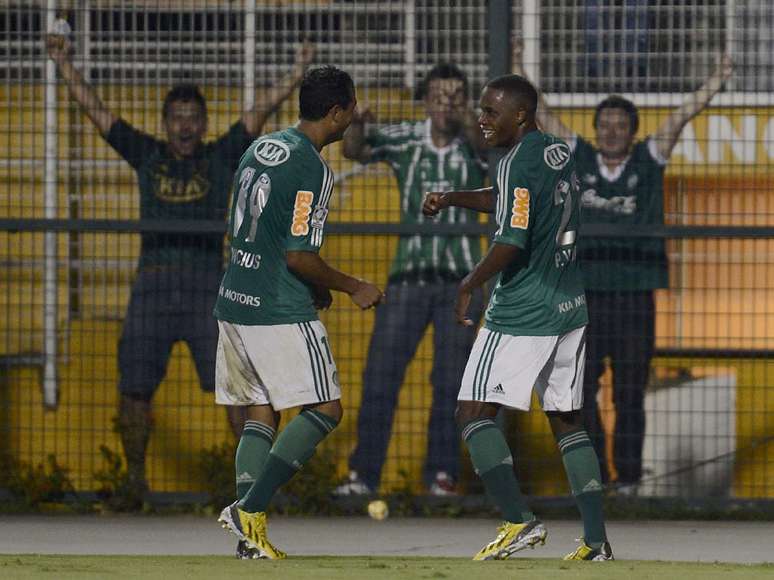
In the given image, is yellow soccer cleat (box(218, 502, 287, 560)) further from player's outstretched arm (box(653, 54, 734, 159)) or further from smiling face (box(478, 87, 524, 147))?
player's outstretched arm (box(653, 54, 734, 159))

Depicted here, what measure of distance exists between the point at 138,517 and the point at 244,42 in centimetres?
281

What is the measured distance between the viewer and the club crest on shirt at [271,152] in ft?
22.3

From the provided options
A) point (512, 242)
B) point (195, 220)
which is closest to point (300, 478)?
point (195, 220)

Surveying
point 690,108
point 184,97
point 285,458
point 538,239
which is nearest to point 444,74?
point 690,108

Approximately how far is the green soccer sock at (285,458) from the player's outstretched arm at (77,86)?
3.55m

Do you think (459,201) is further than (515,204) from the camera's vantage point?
Yes

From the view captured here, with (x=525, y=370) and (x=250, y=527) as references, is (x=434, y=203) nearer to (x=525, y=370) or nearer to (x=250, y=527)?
(x=525, y=370)

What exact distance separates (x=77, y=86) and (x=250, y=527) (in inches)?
154

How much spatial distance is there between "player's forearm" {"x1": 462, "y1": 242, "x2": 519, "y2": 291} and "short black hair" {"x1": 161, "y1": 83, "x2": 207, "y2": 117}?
11.4ft

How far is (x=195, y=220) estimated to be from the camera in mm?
9727

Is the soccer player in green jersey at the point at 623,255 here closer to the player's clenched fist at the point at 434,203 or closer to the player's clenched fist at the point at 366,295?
the player's clenched fist at the point at 434,203

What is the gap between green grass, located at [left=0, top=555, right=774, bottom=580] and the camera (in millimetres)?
5996

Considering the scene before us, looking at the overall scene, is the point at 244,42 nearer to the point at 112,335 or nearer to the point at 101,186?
the point at 101,186

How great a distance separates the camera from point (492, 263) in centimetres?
682
